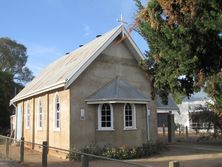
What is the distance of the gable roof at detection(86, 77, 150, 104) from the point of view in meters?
22.0

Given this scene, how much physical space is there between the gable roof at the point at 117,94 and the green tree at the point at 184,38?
368 inches

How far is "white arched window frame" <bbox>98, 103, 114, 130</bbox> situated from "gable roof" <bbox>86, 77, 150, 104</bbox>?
0.57m

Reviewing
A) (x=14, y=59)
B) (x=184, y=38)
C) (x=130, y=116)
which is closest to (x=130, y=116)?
(x=130, y=116)

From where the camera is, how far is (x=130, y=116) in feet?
76.1

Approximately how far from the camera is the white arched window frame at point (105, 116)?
22.2 m

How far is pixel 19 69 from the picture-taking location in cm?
8112

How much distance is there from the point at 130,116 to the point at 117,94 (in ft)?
5.95

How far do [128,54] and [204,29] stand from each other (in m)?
14.2

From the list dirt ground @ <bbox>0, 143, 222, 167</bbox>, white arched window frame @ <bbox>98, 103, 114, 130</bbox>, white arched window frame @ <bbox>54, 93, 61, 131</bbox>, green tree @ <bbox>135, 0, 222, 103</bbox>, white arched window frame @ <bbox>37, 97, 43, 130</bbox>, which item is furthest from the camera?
white arched window frame @ <bbox>37, 97, 43, 130</bbox>

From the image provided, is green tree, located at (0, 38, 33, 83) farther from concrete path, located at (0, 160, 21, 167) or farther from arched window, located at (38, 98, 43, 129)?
concrete path, located at (0, 160, 21, 167)

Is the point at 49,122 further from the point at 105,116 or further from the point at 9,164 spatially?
the point at 9,164

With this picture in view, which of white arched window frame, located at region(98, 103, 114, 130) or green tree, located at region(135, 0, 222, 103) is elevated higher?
green tree, located at region(135, 0, 222, 103)

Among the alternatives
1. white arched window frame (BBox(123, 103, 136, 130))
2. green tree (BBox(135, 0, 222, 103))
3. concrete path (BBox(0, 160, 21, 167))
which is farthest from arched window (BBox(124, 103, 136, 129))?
green tree (BBox(135, 0, 222, 103))

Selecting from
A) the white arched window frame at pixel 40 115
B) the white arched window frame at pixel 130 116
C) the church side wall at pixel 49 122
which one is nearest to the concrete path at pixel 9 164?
the church side wall at pixel 49 122
